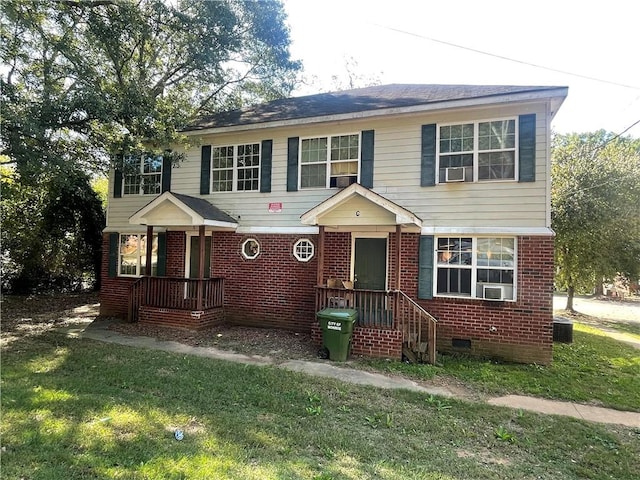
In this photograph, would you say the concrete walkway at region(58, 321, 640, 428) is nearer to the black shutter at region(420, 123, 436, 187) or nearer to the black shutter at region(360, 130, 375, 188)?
the black shutter at region(360, 130, 375, 188)

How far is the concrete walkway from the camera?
17.6ft

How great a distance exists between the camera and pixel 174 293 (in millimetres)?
10406

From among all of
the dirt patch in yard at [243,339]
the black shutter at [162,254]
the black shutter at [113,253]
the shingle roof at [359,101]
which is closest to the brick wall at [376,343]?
the dirt patch in yard at [243,339]

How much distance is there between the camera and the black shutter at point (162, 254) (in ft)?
36.8

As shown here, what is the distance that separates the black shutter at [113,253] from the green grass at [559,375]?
29.1 ft

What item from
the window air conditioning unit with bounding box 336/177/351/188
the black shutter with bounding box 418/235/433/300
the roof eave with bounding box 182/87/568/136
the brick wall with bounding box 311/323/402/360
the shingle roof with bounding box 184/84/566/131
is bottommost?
the brick wall with bounding box 311/323/402/360

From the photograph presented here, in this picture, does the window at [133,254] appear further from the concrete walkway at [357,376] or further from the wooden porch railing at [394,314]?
the wooden porch railing at [394,314]

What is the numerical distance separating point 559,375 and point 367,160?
20.1 ft

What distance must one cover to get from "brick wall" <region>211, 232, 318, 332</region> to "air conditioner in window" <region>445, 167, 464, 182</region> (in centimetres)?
360

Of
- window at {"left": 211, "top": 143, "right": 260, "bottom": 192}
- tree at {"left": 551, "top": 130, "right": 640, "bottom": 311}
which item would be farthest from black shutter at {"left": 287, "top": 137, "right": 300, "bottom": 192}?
tree at {"left": 551, "top": 130, "right": 640, "bottom": 311}

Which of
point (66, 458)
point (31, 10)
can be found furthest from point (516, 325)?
point (31, 10)

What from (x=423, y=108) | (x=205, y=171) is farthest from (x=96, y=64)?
(x=423, y=108)

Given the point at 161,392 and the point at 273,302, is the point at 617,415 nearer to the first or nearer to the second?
the point at 161,392

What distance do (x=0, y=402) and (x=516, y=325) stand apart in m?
8.85
